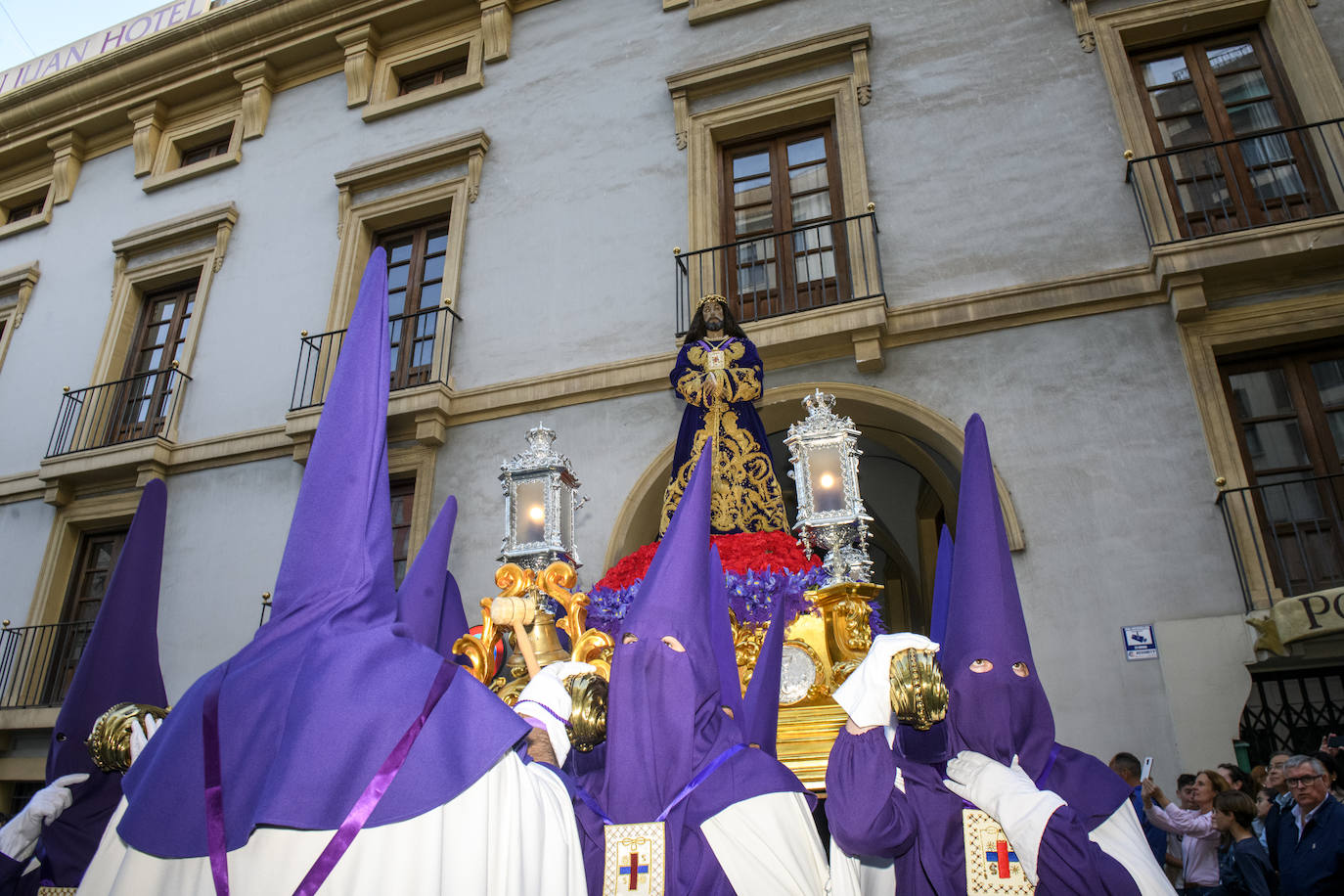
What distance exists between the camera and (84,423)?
10.5m

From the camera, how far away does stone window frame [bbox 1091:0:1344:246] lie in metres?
7.06

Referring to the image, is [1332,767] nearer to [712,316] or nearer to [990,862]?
[990,862]

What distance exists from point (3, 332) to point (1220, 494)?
14605 millimetres

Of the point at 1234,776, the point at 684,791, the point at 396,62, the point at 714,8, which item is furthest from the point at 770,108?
the point at 684,791

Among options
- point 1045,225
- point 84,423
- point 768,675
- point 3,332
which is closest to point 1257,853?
point 768,675

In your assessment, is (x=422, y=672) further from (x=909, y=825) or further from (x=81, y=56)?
(x=81, y=56)

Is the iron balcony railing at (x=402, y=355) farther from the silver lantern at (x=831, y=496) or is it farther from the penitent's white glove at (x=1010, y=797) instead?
the penitent's white glove at (x=1010, y=797)

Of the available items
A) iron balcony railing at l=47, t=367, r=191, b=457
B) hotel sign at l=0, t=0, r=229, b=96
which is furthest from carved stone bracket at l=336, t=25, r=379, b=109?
iron balcony railing at l=47, t=367, r=191, b=457

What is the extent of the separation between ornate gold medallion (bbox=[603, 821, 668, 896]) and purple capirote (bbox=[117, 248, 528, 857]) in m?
0.69

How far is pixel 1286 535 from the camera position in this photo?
624 cm

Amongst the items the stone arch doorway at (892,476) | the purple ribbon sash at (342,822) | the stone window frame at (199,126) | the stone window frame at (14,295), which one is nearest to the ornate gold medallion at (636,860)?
the purple ribbon sash at (342,822)

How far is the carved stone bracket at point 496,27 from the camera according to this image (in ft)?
34.6

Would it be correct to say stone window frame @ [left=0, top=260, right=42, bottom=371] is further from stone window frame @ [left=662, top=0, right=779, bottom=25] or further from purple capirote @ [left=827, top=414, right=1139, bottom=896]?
purple capirote @ [left=827, top=414, right=1139, bottom=896]

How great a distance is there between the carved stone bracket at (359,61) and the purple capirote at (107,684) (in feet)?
29.6
